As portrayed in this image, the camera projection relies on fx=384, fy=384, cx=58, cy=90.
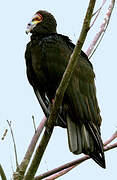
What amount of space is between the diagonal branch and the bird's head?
1587mm

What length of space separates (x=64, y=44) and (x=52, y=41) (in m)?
0.15

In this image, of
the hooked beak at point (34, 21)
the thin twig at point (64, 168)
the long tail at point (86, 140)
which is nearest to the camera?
the thin twig at point (64, 168)

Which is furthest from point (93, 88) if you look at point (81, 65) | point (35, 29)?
point (35, 29)

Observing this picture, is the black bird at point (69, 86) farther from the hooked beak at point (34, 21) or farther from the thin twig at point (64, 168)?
the thin twig at point (64, 168)

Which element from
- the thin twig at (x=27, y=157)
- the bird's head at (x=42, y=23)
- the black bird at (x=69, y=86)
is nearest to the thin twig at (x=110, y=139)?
the black bird at (x=69, y=86)

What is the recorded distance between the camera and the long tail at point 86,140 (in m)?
4.02

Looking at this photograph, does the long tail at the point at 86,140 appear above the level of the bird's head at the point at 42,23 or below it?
below

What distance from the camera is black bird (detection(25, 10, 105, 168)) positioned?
13.5 feet

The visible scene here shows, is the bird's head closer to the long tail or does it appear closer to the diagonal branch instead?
the long tail

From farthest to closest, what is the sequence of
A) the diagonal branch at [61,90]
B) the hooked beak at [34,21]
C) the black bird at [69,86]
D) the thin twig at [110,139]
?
the hooked beak at [34,21]
the black bird at [69,86]
the thin twig at [110,139]
the diagonal branch at [61,90]

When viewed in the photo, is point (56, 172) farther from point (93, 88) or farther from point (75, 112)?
point (93, 88)

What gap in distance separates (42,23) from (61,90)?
5.96 feet

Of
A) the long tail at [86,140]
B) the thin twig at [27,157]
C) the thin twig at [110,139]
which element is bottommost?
the long tail at [86,140]

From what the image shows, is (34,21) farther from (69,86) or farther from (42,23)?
(69,86)
